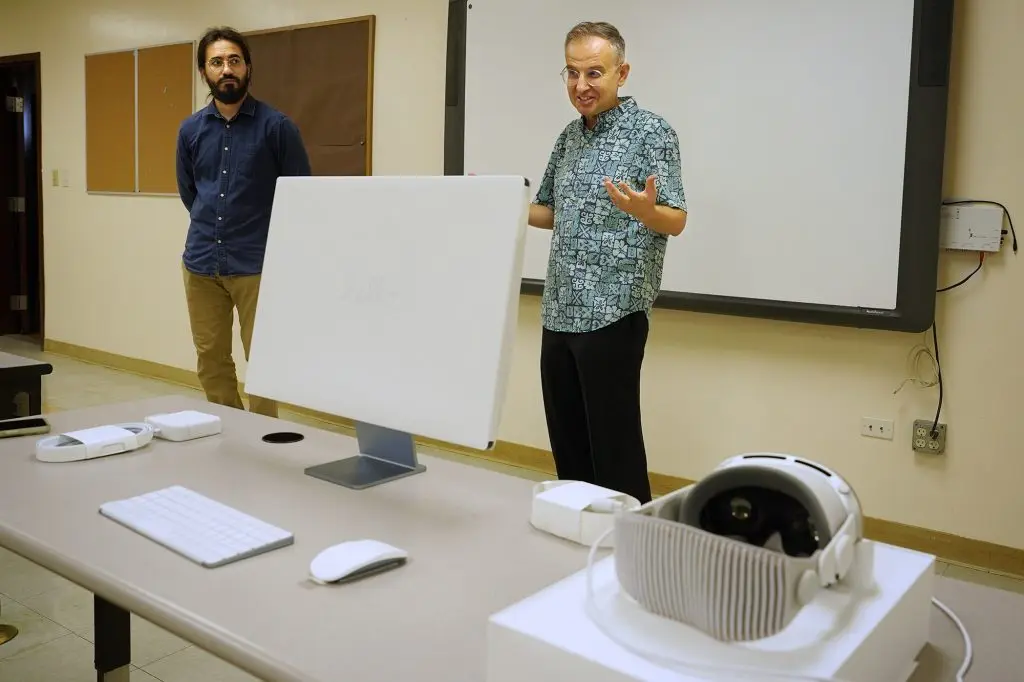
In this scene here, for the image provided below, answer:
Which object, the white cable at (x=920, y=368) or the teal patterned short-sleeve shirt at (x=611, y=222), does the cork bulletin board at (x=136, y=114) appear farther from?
the white cable at (x=920, y=368)

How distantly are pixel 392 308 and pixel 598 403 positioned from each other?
106 cm

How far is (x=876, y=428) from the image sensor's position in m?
2.79

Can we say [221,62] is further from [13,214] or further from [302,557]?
[13,214]

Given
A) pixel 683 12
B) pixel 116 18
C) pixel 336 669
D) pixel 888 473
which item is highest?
pixel 116 18

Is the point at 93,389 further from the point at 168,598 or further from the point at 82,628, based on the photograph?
the point at 168,598

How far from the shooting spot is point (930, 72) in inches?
99.2

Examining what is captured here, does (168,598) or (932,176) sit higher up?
(932,176)

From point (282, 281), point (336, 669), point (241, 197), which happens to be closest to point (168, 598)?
point (336, 669)

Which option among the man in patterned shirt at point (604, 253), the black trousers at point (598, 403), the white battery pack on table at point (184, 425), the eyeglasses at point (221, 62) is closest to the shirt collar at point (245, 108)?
the eyeglasses at point (221, 62)

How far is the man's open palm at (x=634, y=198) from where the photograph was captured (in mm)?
1902

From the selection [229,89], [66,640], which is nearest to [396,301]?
[66,640]

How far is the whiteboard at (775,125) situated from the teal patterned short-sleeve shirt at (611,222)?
38cm

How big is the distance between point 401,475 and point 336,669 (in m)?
0.59

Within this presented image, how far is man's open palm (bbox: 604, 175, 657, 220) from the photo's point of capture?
190cm
